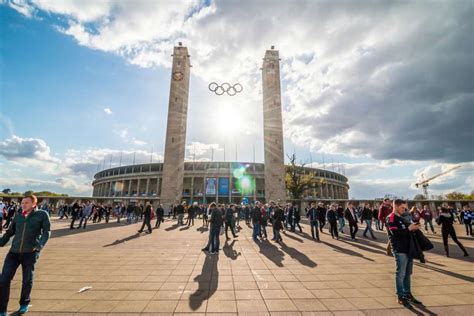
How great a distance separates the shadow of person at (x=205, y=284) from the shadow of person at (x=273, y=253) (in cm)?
199

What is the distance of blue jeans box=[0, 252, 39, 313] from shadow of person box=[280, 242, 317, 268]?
6.71 meters

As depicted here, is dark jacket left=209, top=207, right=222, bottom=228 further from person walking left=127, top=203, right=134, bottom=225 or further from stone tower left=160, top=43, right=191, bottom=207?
stone tower left=160, top=43, right=191, bottom=207

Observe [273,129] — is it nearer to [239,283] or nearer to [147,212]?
[147,212]

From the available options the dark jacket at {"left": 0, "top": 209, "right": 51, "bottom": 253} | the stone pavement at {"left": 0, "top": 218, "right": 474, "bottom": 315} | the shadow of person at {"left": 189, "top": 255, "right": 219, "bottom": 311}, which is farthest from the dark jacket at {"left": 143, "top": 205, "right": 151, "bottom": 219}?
the dark jacket at {"left": 0, "top": 209, "right": 51, "bottom": 253}

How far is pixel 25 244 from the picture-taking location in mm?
3773

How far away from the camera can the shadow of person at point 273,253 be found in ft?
23.6

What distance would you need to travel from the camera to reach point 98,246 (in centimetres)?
940

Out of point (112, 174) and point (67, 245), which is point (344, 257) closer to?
point (67, 245)

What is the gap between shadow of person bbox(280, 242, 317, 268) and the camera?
22.5 feet

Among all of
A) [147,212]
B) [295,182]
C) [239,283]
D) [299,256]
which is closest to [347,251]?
[299,256]

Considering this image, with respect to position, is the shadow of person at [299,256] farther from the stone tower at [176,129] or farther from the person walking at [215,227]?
the stone tower at [176,129]

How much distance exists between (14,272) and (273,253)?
23.9 feet

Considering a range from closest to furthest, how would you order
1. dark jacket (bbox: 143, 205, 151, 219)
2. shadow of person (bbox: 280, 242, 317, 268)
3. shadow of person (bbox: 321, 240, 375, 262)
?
shadow of person (bbox: 280, 242, 317, 268), shadow of person (bbox: 321, 240, 375, 262), dark jacket (bbox: 143, 205, 151, 219)

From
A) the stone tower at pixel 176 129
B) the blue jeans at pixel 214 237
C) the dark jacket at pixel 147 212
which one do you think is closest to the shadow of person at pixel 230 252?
the blue jeans at pixel 214 237
